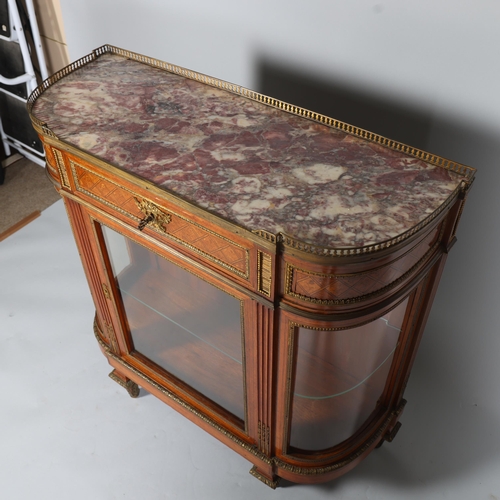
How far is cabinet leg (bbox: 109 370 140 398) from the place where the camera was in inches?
64.7

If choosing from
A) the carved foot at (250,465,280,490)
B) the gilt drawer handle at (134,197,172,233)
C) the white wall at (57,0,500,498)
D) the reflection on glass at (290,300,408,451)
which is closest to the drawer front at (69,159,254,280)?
the gilt drawer handle at (134,197,172,233)

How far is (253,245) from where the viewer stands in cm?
95

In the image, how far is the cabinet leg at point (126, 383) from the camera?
164 centimetres

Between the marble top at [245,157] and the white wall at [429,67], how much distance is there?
17cm

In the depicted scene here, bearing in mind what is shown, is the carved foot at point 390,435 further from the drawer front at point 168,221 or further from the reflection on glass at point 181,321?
the drawer front at point 168,221

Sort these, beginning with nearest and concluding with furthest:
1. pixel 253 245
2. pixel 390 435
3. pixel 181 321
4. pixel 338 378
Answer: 1. pixel 253 245
2. pixel 338 378
3. pixel 181 321
4. pixel 390 435

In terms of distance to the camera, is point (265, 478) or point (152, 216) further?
point (265, 478)

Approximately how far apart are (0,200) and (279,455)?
1.64 meters

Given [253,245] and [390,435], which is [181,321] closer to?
[253,245]

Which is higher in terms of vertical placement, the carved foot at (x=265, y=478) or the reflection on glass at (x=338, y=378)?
the reflection on glass at (x=338, y=378)

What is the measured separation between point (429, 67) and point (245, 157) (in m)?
0.41

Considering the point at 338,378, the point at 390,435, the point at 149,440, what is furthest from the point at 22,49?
the point at 390,435

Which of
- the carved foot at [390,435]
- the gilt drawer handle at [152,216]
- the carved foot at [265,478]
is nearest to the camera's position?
the gilt drawer handle at [152,216]

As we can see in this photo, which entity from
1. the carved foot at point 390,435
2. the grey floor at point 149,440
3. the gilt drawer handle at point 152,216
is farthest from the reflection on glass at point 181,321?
the carved foot at point 390,435
